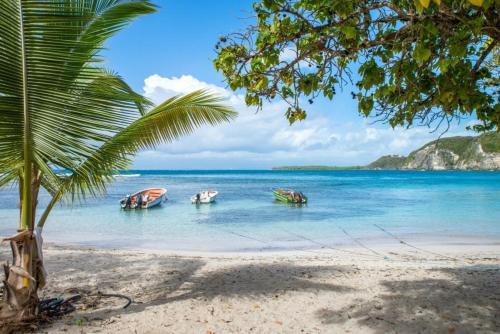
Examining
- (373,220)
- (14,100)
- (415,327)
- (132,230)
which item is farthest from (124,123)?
(373,220)

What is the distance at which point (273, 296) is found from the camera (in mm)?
5203

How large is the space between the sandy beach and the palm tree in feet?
2.91

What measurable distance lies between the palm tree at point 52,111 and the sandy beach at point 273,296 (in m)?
0.89

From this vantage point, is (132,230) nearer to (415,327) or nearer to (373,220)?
(373,220)

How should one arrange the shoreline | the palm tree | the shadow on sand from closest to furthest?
the palm tree < the shadow on sand < the shoreline

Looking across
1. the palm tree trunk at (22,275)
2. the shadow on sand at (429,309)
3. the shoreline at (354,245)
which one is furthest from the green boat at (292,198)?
the palm tree trunk at (22,275)

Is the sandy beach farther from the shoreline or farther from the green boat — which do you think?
the green boat

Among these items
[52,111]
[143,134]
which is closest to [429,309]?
[143,134]

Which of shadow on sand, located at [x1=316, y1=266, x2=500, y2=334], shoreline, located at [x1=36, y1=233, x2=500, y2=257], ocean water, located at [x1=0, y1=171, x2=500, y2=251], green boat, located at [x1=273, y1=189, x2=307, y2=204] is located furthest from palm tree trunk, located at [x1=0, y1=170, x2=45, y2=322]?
green boat, located at [x1=273, y1=189, x2=307, y2=204]

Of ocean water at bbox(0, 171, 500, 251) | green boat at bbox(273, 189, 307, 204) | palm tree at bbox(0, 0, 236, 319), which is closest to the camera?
palm tree at bbox(0, 0, 236, 319)

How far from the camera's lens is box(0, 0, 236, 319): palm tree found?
3590mm

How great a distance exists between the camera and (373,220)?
18.1 meters

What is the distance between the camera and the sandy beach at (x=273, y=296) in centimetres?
415

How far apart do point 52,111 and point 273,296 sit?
141 inches
